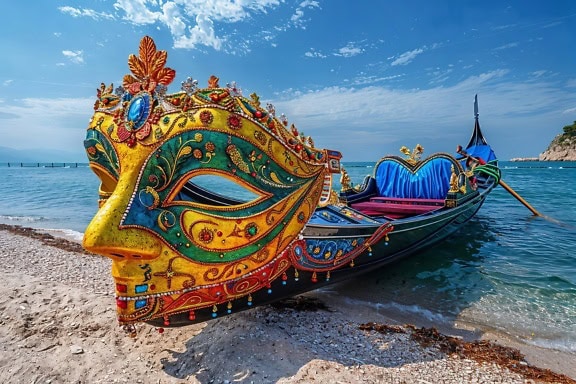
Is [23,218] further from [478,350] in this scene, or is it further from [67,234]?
[478,350]

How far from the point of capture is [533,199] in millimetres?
20969

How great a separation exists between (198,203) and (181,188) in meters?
0.25

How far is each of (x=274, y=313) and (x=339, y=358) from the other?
1.33 meters

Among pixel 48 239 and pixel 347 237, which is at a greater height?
pixel 347 237

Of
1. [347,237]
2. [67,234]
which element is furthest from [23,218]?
[347,237]

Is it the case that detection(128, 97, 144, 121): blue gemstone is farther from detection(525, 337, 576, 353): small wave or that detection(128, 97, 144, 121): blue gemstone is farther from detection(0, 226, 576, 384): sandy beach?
detection(525, 337, 576, 353): small wave

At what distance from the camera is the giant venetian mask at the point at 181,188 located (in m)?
3.23

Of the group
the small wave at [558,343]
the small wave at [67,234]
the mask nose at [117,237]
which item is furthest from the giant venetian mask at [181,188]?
the small wave at [67,234]

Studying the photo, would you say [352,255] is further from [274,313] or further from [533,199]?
[533,199]

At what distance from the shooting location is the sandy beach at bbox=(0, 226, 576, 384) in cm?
360

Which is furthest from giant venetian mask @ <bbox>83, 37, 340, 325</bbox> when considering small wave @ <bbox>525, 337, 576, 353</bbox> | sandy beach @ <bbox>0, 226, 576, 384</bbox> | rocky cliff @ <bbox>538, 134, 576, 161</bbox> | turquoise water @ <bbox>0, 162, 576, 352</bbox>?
rocky cliff @ <bbox>538, 134, 576, 161</bbox>

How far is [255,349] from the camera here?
391 cm

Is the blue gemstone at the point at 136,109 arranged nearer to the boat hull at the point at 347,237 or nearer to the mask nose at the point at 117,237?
the mask nose at the point at 117,237

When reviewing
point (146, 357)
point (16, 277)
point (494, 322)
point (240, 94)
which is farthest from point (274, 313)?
point (16, 277)
